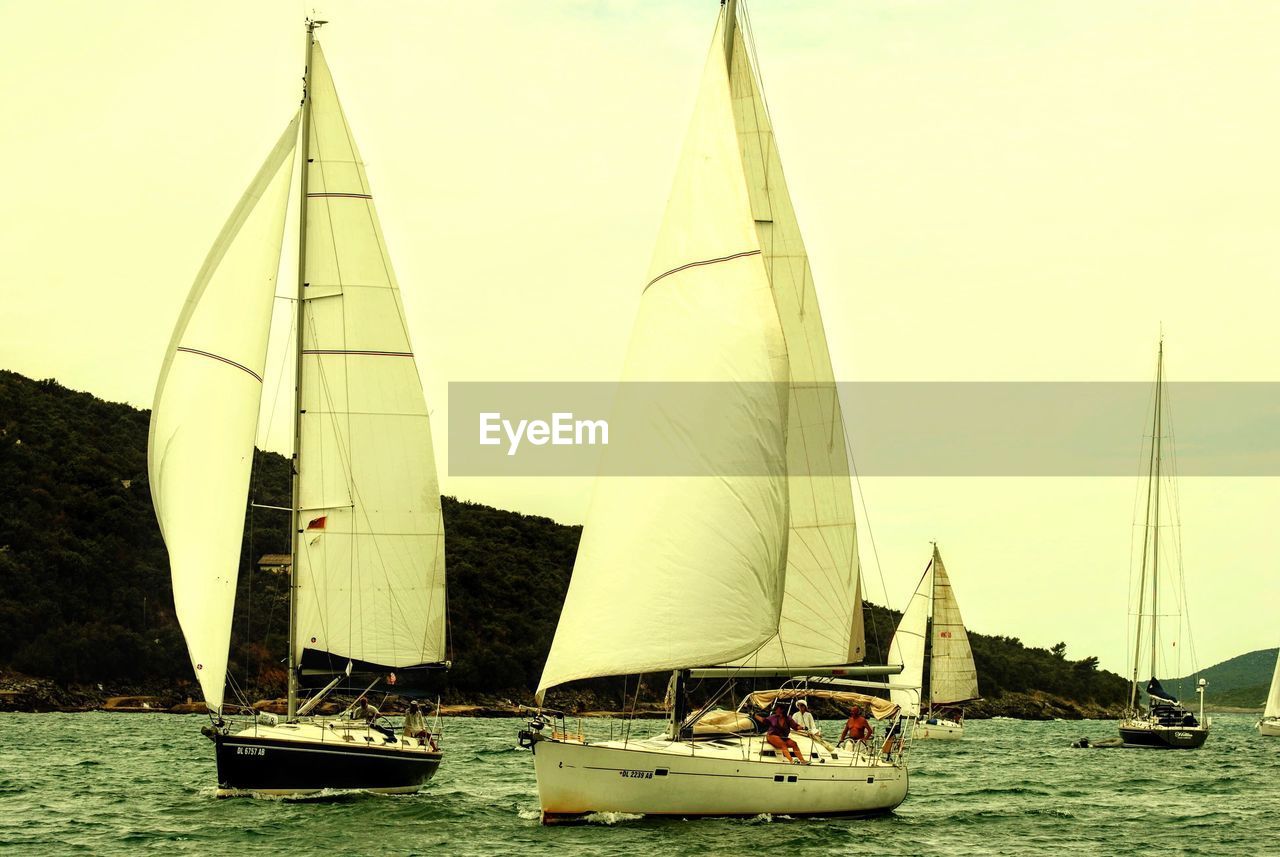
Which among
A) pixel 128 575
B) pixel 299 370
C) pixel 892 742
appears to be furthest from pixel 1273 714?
pixel 299 370

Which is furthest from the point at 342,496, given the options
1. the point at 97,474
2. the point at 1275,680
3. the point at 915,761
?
the point at 1275,680

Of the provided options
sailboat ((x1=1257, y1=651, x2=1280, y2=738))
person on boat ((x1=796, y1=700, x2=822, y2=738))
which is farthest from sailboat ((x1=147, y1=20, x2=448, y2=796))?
sailboat ((x1=1257, y1=651, x2=1280, y2=738))

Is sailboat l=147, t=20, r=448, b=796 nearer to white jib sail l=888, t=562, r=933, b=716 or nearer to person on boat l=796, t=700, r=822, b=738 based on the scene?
person on boat l=796, t=700, r=822, b=738

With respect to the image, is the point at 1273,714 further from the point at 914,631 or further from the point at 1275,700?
the point at 914,631

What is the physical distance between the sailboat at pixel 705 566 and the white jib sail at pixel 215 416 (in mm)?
7155

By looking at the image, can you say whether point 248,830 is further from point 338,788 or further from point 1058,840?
point 1058,840

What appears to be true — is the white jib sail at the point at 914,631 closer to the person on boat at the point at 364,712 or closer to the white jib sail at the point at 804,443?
the white jib sail at the point at 804,443

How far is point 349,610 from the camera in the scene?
34.1 metres

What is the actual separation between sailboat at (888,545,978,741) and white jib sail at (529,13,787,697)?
46.3 meters

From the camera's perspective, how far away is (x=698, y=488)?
1095 inches

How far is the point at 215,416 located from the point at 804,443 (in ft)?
38.3

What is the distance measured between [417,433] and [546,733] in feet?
32.9

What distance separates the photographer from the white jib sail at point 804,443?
31578 mm

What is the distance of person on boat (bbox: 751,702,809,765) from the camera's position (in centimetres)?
2803
